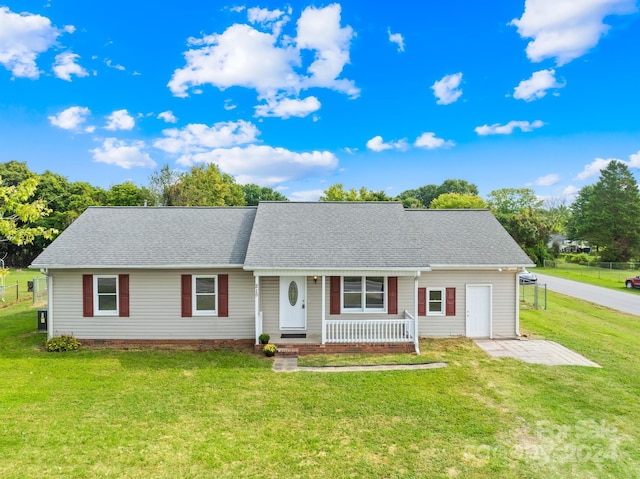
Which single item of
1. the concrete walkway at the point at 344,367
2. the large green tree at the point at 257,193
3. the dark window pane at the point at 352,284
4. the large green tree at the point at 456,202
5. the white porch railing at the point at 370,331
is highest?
the large green tree at the point at 257,193

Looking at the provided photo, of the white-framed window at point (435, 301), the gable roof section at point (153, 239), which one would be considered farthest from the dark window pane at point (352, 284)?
the gable roof section at point (153, 239)

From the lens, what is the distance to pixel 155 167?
45281 mm

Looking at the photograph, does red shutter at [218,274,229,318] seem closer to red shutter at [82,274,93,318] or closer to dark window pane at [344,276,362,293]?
dark window pane at [344,276,362,293]

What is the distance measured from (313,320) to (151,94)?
21836 millimetres

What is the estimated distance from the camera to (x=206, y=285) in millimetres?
12516

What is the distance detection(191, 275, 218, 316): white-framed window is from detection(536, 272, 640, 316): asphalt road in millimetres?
21970

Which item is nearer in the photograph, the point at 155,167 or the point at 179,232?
the point at 179,232

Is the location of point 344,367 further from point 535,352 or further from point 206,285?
point 535,352

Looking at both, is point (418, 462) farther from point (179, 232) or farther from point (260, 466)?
point (179, 232)

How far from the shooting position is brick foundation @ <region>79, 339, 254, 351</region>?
12211 mm

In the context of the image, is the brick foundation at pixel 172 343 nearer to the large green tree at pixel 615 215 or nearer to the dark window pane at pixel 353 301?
the dark window pane at pixel 353 301

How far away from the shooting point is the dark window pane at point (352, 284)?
503 inches

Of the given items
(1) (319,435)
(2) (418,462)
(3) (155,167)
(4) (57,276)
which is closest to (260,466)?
(1) (319,435)

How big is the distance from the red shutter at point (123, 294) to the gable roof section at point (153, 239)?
0.72 meters
